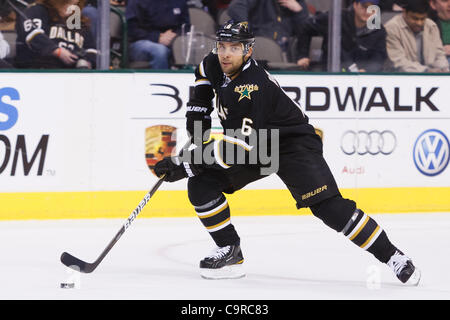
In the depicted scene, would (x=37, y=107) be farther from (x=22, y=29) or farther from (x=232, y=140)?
(x=232, y=140)

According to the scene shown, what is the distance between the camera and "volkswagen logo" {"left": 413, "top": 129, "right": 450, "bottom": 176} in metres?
6.17

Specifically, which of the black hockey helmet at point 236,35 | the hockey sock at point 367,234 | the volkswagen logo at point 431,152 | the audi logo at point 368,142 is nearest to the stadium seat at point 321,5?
the audi logo at point 368,142

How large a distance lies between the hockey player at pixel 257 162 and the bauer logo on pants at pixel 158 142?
64.9 inches

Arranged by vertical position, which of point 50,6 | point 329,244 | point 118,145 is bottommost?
point 329,244

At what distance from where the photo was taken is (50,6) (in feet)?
18.6

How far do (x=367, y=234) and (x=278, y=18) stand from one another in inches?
96.2

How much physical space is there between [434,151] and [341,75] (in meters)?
0.78

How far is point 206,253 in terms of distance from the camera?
4.88 meters

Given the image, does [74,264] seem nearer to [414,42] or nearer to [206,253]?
[206,253]

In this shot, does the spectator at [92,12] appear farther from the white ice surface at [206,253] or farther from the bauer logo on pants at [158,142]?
the white ice surface at [206,253]

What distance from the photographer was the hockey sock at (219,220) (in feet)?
13.6

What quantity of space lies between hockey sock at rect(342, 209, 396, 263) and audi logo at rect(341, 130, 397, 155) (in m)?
2.11
